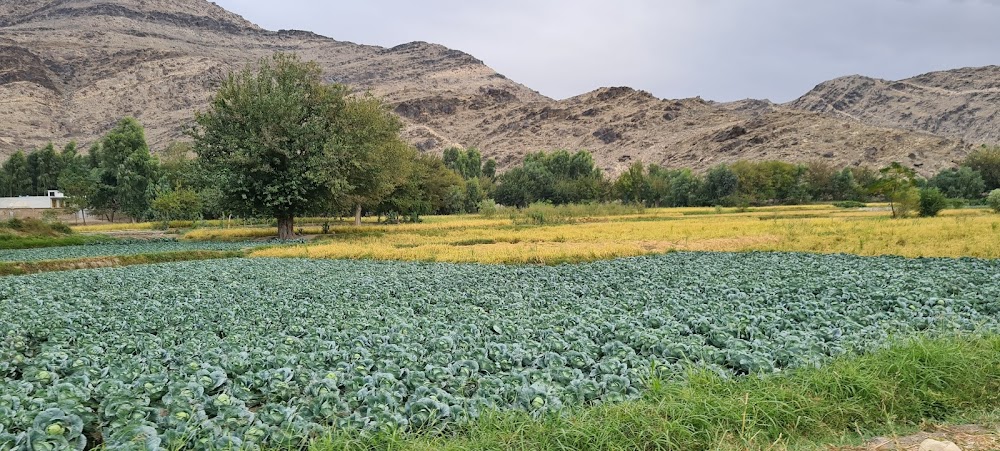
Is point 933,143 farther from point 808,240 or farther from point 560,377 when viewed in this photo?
point 560,377

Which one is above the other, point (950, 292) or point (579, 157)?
point (579, 157)

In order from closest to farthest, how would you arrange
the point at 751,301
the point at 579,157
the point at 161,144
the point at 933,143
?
1. the point at 751,301
2. the point at 579,157
3. the point at 933,143
4. the point at 161,144

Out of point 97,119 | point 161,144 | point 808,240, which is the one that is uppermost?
point 97,119

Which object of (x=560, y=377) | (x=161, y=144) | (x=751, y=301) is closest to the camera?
(x=560, y=377)

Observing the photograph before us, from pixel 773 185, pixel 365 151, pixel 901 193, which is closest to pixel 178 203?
pixel 365 151

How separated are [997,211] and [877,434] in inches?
2419

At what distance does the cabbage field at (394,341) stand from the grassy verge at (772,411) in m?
0.29

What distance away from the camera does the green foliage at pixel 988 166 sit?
98562 millimetres

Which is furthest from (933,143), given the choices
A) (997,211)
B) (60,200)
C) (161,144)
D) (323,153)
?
(161,144)

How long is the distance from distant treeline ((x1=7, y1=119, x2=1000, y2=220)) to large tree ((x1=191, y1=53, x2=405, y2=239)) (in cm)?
1690

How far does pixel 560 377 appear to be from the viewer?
590 centimetres

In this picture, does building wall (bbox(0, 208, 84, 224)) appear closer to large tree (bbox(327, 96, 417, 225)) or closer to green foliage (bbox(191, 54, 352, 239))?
green foliage (bbox(191, 54, 352, 239))

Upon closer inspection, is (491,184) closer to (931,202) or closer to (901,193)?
(901,193)

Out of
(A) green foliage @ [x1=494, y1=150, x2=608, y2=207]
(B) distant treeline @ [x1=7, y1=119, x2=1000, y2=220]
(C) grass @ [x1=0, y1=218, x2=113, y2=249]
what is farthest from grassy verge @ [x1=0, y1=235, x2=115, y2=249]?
(A) green foliage @ [x1=494, y1=150, x2=608, y2=207]
